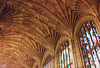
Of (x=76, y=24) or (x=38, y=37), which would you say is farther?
(x=38, y=37)

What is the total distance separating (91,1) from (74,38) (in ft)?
11.8

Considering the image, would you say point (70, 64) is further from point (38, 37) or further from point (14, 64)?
point (14, 64)

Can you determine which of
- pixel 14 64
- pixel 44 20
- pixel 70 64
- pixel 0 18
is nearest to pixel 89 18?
pixel 70 64

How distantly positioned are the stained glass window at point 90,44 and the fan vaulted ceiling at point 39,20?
1.13m

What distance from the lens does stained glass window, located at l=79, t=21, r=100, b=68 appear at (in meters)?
7.80

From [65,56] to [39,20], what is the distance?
511cm

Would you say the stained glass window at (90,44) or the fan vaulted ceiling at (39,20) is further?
the fan vaulted ceiling at (39,20)

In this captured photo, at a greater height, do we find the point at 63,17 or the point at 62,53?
the point at 63,17

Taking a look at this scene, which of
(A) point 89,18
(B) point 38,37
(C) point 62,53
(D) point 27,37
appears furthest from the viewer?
(D) point 27,37

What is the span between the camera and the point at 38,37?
1478 cm

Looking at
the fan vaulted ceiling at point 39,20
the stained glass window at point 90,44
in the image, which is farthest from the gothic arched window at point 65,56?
the stained glass window at point 90,44

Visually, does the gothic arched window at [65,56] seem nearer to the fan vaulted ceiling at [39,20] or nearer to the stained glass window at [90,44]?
the fan vaulted ceiling at [39,20]

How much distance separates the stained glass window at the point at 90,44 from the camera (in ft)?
25.6

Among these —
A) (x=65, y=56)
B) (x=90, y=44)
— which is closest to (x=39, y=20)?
(x=65, y=56)
